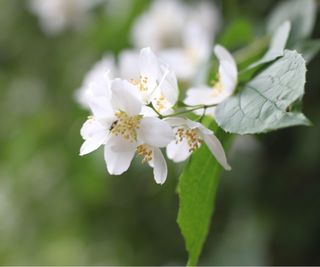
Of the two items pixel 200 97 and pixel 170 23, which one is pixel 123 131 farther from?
pixel 170 23

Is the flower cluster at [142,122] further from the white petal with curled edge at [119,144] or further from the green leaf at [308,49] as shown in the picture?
the green leaf at [308,49]

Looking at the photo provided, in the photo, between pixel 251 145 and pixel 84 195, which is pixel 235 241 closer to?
pixel 251 145

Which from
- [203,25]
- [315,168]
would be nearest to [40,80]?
[203,25]

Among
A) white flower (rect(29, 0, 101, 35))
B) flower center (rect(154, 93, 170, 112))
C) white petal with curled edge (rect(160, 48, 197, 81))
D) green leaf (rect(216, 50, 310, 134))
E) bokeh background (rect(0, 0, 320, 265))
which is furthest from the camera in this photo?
white flower (rect(29, 0, 101, 35))

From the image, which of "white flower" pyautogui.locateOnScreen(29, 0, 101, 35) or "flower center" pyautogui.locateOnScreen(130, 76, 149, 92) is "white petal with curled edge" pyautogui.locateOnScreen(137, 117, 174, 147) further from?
"white flower" pyautogui.locateOnScreen(29, 0, 101, 35)

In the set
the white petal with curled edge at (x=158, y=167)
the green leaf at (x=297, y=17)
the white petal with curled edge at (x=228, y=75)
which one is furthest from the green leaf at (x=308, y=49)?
the white petal with curled edge at (x=158, y=167)

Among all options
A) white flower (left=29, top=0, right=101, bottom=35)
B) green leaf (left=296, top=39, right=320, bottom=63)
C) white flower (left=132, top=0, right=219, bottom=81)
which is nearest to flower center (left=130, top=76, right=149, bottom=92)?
green leaf (left=296, top=39, right=320, bottom=63)

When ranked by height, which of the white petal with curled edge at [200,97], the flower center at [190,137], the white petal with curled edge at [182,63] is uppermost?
the flower center at [190,137]
